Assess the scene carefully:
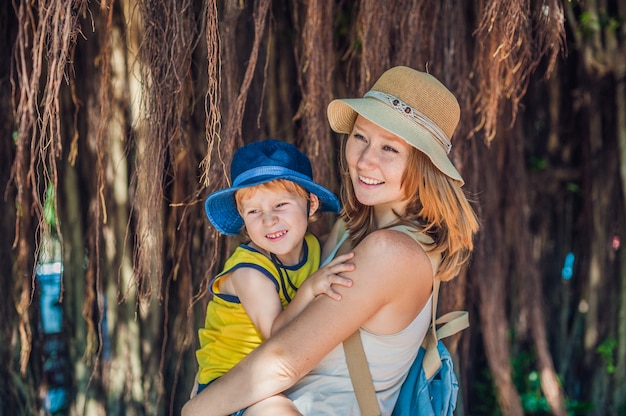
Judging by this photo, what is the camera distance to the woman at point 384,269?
1402mm

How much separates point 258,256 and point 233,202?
0.21 metres

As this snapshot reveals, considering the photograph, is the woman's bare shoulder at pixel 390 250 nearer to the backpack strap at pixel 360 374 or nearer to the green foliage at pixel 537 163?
the backpack strap at pixel 360 374

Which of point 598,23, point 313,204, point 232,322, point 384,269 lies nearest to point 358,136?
point 313,204

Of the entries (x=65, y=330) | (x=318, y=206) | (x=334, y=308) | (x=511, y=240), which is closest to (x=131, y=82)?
(x=318, y=206)

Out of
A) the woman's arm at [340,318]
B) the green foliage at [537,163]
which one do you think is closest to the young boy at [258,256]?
the woman's arm at [340,318]

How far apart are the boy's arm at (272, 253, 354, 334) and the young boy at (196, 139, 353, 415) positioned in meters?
0.03

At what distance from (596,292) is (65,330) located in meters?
2.23

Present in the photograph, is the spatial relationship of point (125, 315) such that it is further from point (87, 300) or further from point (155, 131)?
point (155, 131)

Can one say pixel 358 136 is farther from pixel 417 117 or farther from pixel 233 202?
pixel 233 202

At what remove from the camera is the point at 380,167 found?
4.99 feet

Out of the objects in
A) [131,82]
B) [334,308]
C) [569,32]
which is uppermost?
[569,32]

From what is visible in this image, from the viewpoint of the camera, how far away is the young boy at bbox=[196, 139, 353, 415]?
1547mm

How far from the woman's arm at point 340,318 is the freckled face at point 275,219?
0.83 ft

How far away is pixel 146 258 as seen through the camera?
182 cm
